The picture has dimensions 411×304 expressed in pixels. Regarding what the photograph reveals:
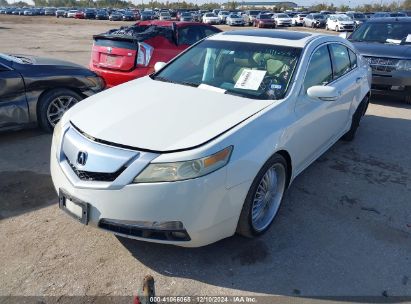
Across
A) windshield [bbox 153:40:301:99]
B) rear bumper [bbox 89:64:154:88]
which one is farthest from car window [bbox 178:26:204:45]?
windshield [bbox 153:40:301:99]

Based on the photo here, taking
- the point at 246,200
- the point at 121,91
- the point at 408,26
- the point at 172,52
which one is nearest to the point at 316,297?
the point at 246,200

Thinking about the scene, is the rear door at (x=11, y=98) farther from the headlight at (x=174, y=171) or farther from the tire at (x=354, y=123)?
the tire at (x=354, y=123)

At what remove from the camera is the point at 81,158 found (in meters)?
2.65

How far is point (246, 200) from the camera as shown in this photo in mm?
2771

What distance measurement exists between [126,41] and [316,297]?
17.6 feet

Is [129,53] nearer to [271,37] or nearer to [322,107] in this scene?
[271,37]

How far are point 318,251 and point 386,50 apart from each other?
624 centimetres

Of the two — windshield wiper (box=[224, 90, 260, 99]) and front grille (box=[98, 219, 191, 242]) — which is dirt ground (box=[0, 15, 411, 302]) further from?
windshield wiper (box=[224, 90, 260, 99])

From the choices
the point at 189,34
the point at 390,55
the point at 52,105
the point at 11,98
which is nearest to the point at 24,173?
the point at 11,98

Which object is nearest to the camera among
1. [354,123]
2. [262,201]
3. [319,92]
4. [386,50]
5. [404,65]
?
[262,201]

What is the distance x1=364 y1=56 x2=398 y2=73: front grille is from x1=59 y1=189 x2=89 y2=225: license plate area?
22.9 ft

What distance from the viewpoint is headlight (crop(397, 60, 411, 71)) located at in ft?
24.3

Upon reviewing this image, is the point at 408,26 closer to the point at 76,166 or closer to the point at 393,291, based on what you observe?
the point at 393,291

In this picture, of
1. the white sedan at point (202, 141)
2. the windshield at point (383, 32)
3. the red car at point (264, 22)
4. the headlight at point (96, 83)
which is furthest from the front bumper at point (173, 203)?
the red car at point (264, 22)
